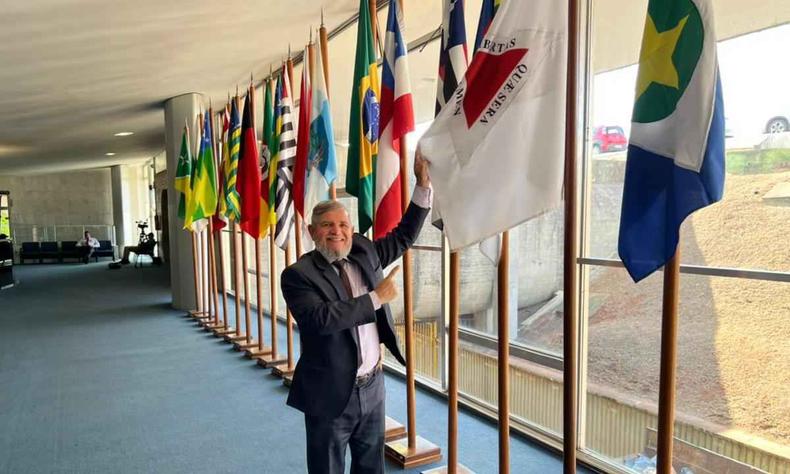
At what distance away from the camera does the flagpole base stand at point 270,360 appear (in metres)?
5.34

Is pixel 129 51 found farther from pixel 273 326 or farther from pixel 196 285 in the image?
pixel 196 285

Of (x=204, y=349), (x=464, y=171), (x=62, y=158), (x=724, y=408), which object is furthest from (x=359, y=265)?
(x=62, y=158)

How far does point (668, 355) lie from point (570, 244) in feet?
1.56

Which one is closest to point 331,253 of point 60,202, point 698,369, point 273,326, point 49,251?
point 698,369

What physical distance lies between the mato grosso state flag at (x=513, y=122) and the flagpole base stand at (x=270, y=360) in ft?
12.5

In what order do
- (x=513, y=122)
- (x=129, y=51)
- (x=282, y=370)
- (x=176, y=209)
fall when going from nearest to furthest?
(x=513, y=122) → (x=282, y=370) → (x=129, y=51) → (x=176, y=209)

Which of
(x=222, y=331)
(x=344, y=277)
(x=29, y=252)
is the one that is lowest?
(x=29, y=252)

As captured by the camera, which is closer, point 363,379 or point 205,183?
point 363,379

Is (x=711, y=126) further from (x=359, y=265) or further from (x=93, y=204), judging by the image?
(x=93, y=204)

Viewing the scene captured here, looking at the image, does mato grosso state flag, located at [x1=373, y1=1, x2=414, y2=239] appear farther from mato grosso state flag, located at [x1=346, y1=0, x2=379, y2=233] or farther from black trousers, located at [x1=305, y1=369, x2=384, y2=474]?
black trousers, located at [x1=305, y1=369, x2=384, y2=474]

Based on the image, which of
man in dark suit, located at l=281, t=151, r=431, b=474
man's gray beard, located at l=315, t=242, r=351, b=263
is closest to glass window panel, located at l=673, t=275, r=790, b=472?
man in dark suit, located at l=281, t=151, r=431, b=474

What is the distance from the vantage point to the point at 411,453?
3.30 m

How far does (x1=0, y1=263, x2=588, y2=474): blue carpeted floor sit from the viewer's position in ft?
11.3

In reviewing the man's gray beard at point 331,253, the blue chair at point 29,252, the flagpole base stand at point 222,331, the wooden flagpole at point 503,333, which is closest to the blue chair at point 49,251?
the blue chair at point 29,252
